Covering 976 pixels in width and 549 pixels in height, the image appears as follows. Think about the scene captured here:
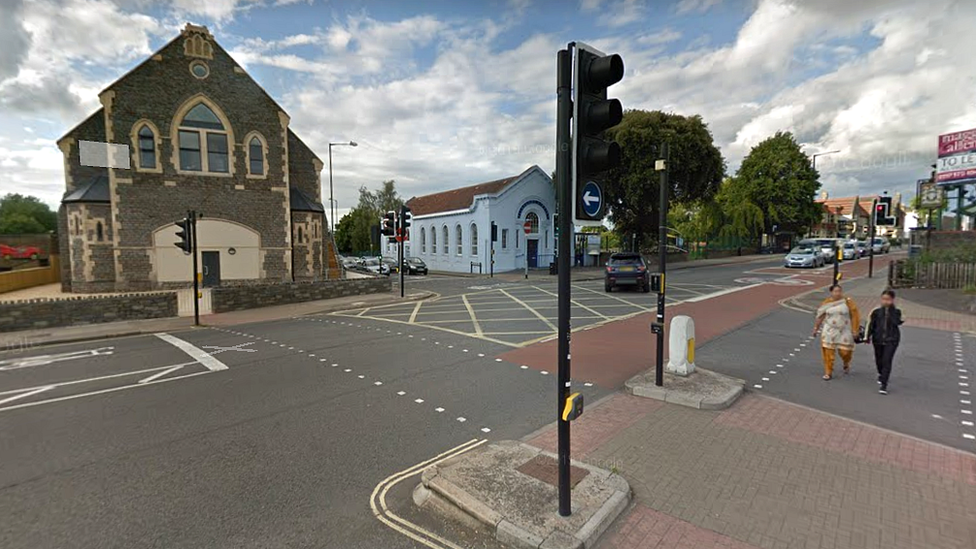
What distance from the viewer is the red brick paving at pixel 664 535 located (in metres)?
3.32

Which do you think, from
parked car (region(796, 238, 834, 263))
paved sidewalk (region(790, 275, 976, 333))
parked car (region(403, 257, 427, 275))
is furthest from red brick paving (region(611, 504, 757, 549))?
parked car (region(796, 238, 834, 263))

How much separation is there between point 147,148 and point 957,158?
3987 cm

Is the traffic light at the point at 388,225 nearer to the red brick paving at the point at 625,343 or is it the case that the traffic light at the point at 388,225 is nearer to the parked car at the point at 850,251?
the red brick paving at the point at 625,343

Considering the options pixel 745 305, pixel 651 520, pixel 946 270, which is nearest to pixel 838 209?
pixel 946 270

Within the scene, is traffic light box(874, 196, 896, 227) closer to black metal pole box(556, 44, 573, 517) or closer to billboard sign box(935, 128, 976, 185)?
billboard sign box(935, 128, 976, 185)

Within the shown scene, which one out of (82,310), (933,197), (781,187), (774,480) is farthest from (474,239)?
(781,187)

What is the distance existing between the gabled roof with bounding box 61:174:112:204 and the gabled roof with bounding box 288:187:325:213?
320 inches

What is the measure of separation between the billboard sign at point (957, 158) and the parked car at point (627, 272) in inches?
643

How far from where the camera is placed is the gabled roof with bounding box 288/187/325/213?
2534cm

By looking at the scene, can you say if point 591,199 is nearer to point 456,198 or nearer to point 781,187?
point 456,198

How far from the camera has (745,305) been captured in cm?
1596

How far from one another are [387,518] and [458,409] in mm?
2533

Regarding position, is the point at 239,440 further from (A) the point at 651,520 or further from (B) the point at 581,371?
(B) the point at 581,371

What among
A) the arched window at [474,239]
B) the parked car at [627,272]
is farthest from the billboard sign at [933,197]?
the arched window at [474,239]
